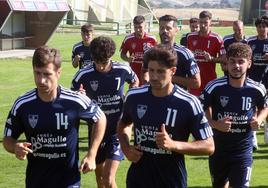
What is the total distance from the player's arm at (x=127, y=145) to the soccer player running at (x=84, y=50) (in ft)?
22.8

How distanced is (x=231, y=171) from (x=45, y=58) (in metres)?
2.80

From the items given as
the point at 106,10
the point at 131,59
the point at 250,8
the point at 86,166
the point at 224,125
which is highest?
the point at 250,8

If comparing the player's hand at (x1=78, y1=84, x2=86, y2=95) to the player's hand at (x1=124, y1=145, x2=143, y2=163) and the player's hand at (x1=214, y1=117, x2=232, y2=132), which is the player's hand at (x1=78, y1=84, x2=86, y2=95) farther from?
the player's hand at (x1=124, y1=145, x2=143, y2=163)

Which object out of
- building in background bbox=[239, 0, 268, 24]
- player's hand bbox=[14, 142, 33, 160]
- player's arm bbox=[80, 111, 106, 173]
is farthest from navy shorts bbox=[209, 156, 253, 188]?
building in background bbox=[239, 0, 268, 24]

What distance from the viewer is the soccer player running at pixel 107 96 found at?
8180 millimetres

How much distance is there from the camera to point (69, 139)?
5.98m

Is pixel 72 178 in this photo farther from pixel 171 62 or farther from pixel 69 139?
pixel 171 62

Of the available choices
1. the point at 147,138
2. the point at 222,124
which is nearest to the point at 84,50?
the point at 222,124

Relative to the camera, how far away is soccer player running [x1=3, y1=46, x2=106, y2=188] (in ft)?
19.1

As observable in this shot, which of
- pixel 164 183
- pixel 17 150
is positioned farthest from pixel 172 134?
pixel 17 150

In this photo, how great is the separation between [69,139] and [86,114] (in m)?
0.28

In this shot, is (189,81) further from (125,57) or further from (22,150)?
(22,150)

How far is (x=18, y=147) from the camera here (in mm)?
5562

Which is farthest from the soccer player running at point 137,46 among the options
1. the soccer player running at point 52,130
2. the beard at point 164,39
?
the soccer player running at point 52,130
